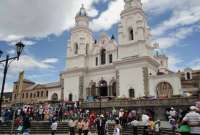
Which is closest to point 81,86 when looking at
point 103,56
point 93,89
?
point 93,89

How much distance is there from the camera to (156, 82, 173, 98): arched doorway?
36156 millimetres

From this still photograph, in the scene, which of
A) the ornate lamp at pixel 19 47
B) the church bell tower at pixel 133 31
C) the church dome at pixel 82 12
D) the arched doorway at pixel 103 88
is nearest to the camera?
the ornate lamp at pixel 19 47

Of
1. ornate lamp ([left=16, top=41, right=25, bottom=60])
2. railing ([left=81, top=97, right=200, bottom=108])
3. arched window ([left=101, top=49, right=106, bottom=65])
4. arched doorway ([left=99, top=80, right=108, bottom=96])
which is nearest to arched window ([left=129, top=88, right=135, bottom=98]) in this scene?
arched doorway ([left=99, top=80, right=108, bottom=96])

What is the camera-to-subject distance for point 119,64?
1590 inches

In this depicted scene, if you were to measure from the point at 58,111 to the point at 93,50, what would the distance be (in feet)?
76.7

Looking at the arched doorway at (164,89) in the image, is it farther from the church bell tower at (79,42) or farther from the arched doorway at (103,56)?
the church bell tower at (79,42)

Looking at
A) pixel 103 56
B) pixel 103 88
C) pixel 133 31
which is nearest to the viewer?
pixel 133 31

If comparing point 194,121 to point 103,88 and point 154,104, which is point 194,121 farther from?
point 103,88

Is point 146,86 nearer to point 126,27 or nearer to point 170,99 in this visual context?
point 170,99

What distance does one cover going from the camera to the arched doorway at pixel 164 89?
36156 mm

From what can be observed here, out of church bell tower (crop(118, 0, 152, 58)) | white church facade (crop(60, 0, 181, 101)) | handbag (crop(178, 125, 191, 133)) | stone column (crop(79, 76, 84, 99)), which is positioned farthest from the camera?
stone column (crop(79, 76, 84, 99))

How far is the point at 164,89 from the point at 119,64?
8.78m

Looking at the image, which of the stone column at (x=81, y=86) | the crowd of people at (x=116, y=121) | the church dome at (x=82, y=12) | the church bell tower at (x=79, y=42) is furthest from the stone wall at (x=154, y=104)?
the church dome at (x=82, y=12)

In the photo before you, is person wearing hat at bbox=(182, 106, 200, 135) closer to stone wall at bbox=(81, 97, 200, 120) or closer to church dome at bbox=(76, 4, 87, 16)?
stone wall at bbox=(81, 97, 200, 120)
